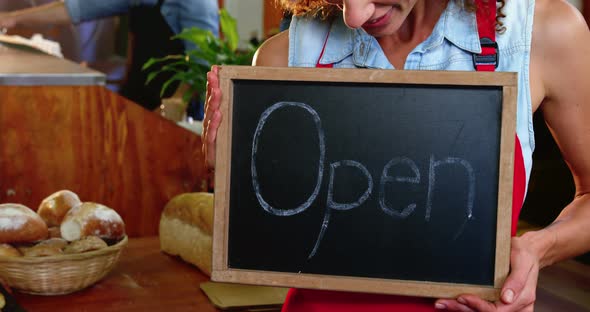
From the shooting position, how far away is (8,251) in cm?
148

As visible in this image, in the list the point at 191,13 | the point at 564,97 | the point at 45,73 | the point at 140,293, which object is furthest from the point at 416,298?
the point at 191,13

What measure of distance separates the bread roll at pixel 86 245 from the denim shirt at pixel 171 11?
Result: 2464 millimetres

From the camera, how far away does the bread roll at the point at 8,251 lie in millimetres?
1471

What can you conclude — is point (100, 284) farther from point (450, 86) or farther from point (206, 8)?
point (206, 8)

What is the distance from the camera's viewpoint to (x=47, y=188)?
2072 millimetres

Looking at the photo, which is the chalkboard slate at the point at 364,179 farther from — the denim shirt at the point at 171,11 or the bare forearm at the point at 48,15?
the bare forearm at the point at 48,15

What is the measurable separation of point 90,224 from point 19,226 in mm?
141

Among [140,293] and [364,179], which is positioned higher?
[364,179]

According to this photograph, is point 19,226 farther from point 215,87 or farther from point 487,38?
point 487,38

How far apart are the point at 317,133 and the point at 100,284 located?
2.60ft

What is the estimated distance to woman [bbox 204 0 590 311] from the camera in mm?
996

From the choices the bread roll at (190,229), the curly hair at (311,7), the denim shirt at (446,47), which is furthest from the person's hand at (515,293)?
the bread roll at (190,229)

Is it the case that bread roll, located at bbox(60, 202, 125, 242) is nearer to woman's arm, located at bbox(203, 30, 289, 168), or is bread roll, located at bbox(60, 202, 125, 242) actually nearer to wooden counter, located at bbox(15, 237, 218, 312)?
wooden counter, located at bbox(15, 237, 218, 312)

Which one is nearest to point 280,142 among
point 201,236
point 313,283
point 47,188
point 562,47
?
point 313,283
